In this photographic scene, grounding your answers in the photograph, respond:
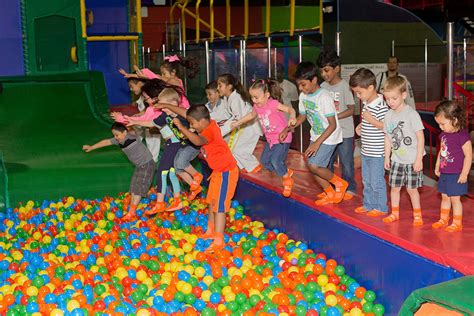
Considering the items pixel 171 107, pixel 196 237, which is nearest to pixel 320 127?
pixel 171 107

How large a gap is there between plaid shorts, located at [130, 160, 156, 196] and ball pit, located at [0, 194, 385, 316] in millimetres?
309

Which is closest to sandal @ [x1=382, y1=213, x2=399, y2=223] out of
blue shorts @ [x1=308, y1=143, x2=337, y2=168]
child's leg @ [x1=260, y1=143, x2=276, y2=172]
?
blue shorts @ [x1=308, y1=143, x2=337, y2=168]

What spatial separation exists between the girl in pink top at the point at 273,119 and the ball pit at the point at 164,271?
1.88 feet

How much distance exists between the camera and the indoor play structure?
14.0ft

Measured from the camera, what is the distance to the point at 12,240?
20.3ft

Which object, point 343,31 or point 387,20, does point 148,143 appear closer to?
point 343,31

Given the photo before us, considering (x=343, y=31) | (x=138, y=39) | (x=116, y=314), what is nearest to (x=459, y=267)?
(x=116, y=314)

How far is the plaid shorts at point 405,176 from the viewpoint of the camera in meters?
4.39

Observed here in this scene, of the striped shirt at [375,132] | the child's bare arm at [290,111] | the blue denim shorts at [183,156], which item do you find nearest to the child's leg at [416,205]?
the striped shirt at [375,132]

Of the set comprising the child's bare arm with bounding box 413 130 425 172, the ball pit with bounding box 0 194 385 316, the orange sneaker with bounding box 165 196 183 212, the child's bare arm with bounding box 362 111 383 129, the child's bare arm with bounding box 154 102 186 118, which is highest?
the child's bare arm with bounding box 154 102 186 118

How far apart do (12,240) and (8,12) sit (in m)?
6.52

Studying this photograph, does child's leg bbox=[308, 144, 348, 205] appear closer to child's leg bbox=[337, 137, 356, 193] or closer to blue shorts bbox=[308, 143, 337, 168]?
blue shorts bbox=[308, 143, 337, 168]

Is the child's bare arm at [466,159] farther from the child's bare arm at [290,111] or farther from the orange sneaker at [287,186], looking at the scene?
the orange sneaker at [287,186]

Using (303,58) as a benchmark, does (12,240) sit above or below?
below
